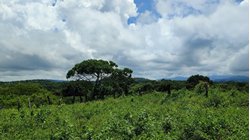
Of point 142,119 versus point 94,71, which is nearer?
point 142,119

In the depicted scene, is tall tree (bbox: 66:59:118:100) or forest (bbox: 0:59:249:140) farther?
tall tree (bbox: 66:59:118:100)

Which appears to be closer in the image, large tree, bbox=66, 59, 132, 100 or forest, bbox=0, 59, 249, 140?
forest, bbox=0, 59, 249, 140

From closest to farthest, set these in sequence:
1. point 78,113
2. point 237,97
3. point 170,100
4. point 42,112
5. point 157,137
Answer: point 157,137 → point 42,112 → point 78,113 → point 237,97 → point 170,100

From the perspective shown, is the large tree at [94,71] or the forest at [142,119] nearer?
the forest at [142,119]

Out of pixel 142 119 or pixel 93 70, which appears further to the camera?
pixel 93 70

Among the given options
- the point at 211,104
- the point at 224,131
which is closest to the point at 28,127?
the point at 224,131

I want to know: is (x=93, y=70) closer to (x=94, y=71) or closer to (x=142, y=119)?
(x=94, y=71)

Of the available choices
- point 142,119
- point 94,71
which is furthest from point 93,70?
point 142,119

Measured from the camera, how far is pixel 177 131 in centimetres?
1058

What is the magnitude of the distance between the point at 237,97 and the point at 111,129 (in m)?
12.4

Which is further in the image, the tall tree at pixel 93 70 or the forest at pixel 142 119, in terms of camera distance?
the tall tree at pixel 93 70

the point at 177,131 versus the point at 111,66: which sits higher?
the point at 111,66

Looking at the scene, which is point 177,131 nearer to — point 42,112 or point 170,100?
point 42,112

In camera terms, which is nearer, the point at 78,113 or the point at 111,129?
the point at 111,129
